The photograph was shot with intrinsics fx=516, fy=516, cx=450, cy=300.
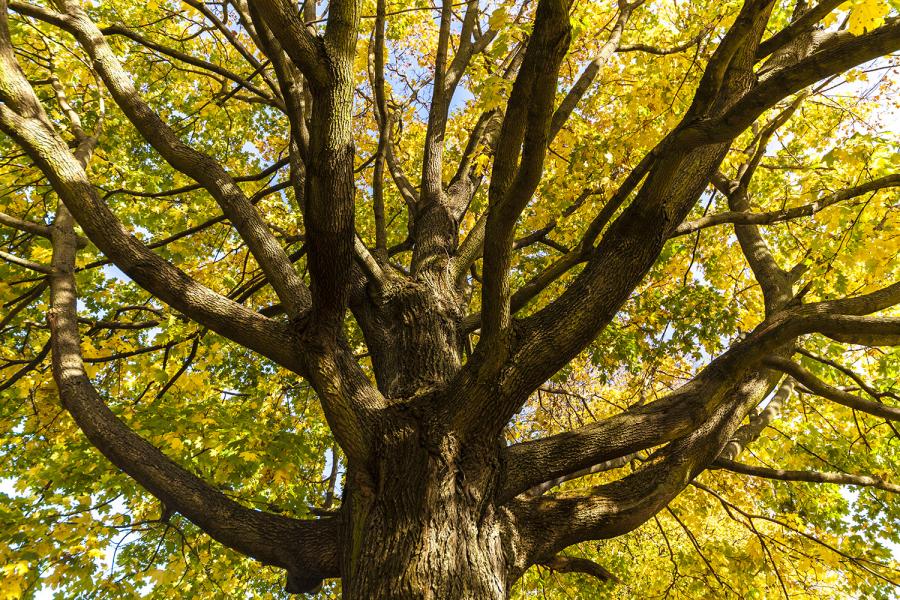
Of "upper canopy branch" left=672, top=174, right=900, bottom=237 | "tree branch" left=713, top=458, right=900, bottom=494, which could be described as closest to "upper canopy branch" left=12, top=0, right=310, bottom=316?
"upper canopy branch" left=672, top=174, right=900, bottom=237

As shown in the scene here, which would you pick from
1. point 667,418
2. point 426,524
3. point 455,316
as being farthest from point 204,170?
point 667,418

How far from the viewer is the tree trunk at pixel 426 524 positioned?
2432 millimetres

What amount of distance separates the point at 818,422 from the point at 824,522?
4.23 ft

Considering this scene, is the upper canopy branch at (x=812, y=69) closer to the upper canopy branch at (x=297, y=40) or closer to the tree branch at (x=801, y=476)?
the upper canopy branch at (x=297, y=40)

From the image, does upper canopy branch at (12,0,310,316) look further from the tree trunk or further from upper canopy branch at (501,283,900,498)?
upper canopy branch at (501,283,900,498)

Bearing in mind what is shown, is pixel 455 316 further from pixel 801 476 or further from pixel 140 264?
pixel 801 476

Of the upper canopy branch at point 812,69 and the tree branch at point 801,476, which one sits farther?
the tree branch at point 801,476

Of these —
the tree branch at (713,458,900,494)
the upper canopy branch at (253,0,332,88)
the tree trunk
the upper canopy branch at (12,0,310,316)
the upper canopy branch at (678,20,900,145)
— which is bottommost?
the tree trunk

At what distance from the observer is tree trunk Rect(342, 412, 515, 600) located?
2432 mm

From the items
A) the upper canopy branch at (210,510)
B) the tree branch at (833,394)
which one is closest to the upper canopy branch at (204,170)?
the upper canopy branch at (210,510)

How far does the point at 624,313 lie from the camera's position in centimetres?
771

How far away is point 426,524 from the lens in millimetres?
2574

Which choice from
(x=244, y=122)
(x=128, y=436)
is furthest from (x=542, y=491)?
(x=244, y=122)

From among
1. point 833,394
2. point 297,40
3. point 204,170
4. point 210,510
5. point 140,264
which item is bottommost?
point 210,510
